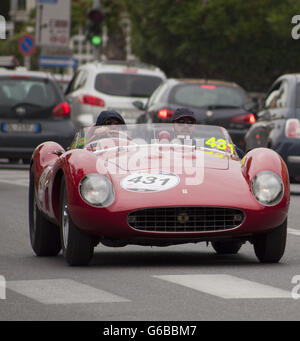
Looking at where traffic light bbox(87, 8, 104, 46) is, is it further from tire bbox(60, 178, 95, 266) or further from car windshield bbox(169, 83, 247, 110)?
tire bbox(60, 178, 95, 266)

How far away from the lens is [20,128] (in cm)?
2411

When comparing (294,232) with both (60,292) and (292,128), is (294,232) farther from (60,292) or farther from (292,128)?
(292,128)

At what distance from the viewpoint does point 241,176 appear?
34.3 feet

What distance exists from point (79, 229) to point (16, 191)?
9199 millimetres

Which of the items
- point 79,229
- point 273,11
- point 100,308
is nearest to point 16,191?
point 79,229

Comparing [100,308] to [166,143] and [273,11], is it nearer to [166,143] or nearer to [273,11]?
[166,143]

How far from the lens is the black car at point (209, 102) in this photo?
82.2 ft

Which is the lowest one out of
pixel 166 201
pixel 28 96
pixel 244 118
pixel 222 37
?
pixel 222 37

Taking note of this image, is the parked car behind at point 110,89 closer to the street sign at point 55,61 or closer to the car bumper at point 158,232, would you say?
the street sign at point 55,61

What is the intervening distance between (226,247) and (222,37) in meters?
37.9

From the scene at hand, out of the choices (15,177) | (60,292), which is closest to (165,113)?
(15,177)

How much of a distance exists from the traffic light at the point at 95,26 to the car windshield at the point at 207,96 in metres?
11.3

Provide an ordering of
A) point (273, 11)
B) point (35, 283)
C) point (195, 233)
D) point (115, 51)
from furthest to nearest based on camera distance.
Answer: point (115, 51) → point (273, 11) → point (195, 233) → point (35, 283)

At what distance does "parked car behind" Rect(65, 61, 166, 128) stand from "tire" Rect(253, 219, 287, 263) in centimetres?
1735
